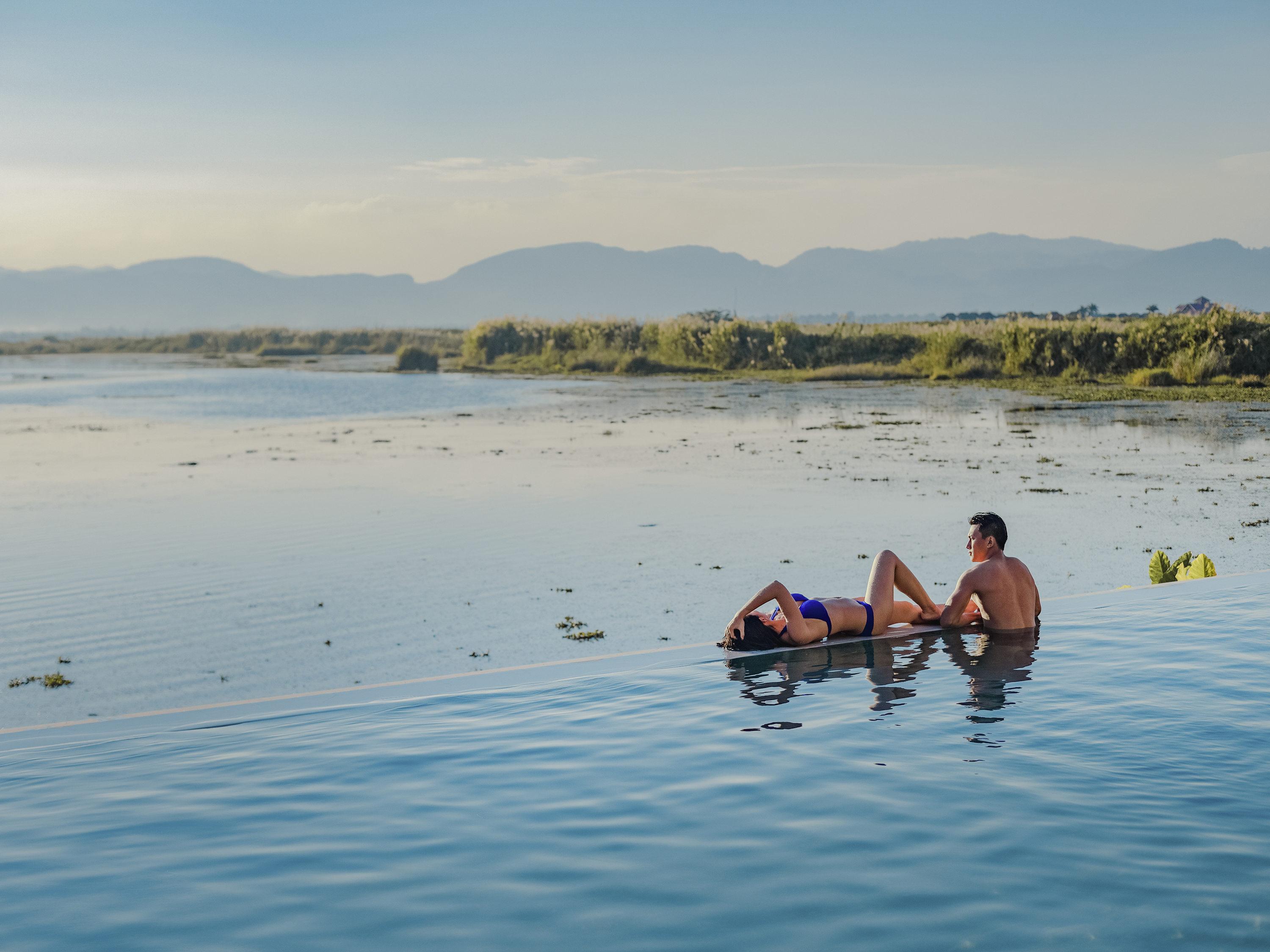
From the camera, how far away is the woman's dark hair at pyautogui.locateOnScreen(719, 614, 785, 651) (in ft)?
28.6

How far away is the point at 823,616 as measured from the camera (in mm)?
8867

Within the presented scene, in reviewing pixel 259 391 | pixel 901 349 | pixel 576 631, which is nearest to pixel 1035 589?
pixel 576 631

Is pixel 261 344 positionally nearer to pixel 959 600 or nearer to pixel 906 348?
pixel 906 348

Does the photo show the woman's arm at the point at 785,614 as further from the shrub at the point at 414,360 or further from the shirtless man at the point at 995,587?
the shrub at the point at 414,360

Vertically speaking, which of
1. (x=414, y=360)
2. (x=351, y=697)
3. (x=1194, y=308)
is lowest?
(x=351, y=697)

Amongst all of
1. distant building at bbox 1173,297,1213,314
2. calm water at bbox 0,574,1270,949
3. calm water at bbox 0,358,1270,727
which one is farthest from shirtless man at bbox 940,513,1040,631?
distant building at bbox 1173,297,1213,314

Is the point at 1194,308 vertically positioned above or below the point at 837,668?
above

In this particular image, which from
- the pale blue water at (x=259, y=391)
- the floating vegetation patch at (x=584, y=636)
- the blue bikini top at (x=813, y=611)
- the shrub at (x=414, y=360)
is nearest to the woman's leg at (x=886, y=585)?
the blue bikini top at (x=813, y=611)

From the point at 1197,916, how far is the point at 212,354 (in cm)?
9893

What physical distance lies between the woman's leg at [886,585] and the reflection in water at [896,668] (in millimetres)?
239

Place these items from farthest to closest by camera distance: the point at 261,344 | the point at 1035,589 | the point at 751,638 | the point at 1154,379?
1. the point at 261,344
2. the point at 1154,379
3. the point at 1035,589
4. the point at 751,638

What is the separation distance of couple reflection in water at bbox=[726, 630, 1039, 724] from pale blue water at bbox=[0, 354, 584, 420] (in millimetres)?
28733

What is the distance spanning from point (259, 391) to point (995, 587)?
43743 mm

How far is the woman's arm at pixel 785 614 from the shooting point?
845 cm
